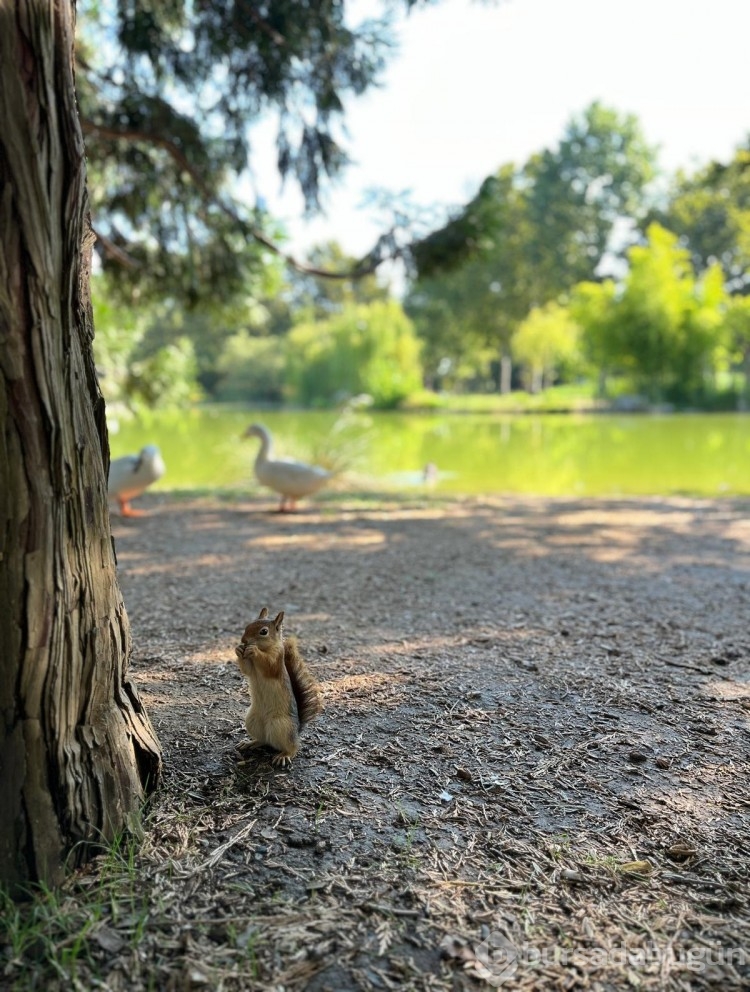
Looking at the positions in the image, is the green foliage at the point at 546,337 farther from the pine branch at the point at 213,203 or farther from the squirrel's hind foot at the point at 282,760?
the squirrel's hind foot at the point at 282,760

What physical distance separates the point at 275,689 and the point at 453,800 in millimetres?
594

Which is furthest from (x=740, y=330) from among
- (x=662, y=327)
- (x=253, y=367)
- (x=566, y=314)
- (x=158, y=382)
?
(x=158, y=382)

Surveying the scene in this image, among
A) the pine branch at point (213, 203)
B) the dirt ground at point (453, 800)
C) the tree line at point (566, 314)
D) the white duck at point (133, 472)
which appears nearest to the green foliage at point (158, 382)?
the pine branch at point (213, 203)

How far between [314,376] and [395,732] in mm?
44959

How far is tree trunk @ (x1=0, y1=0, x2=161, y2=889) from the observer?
61.0 inches

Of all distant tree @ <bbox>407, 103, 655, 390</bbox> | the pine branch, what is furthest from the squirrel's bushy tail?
distant tree @ <bbox>407, 103, 655, 390</bbox>

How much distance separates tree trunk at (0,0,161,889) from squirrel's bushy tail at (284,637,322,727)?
573 millimetres

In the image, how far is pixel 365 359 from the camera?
4325 centimetres

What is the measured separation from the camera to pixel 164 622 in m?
3.65

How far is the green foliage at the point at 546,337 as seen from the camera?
44.5 m

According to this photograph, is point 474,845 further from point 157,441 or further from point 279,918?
point 157,441

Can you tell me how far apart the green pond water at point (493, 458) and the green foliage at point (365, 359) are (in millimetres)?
19457

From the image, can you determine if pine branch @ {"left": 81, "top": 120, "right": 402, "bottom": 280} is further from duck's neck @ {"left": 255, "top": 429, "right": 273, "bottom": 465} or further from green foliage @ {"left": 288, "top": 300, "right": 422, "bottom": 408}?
green foliage @ {"left": 288, "top": 300, "right": 422, "bottom": 408}

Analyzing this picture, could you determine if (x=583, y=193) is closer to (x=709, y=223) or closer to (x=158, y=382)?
(x=709, y=223)
